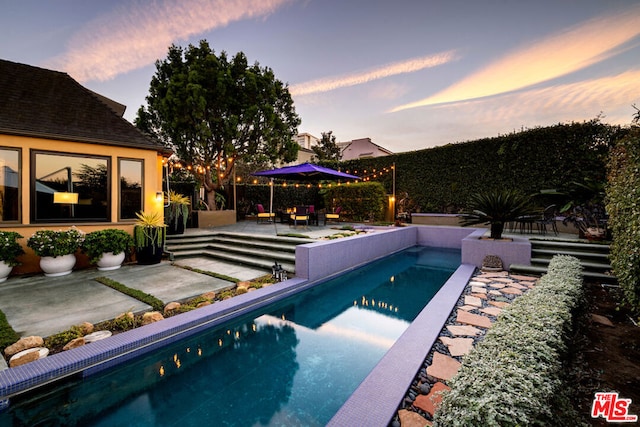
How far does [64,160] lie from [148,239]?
2.68 meters

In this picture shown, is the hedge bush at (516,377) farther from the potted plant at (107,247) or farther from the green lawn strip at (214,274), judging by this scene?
the potted plant at (107,247)

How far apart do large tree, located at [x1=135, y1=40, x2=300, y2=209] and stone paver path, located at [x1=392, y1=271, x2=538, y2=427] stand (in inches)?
454

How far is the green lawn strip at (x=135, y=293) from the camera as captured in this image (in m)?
4.11

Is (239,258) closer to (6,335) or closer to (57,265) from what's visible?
(57,265)

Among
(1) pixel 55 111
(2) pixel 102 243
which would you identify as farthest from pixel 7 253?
(1) pixel 55 111

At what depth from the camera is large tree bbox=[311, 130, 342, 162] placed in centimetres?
2828

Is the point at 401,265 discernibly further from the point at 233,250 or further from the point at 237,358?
Result: the point at 237,358

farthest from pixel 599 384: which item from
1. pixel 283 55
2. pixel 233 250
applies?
pixel 283 55

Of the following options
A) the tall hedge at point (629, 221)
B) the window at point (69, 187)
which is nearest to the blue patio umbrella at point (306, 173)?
the window at point (69, 187)

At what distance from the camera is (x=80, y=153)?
6.59 m

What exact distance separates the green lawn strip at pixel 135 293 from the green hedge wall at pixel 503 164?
11.0 meters

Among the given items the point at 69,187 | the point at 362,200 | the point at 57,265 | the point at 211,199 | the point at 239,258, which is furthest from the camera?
the point at 362,200

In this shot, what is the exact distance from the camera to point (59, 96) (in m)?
7.25

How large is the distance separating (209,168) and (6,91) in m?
7.11
